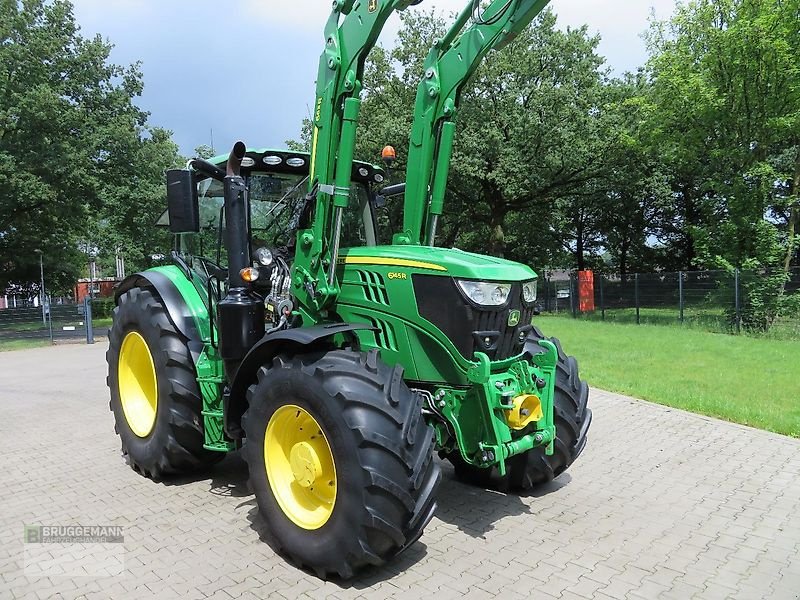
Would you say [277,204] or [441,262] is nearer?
[441,262]

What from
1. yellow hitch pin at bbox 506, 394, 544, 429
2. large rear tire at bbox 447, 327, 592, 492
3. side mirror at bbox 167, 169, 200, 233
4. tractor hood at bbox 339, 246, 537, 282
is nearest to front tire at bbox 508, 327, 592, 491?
large rear tire at bbox 447, 327, 592, 492

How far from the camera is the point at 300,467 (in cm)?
376

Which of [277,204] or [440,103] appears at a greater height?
[440,103]

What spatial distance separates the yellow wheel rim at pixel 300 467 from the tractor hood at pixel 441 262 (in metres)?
1.12

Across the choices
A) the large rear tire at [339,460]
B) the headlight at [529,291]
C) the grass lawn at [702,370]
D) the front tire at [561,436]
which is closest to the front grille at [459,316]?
the headlight at [529,291]

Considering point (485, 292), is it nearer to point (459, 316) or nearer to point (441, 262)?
point (459, 316)

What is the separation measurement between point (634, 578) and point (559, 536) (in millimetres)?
642

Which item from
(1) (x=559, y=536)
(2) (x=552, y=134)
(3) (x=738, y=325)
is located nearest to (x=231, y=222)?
(1) (x=559, y=536)

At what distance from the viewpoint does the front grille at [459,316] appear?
381cm

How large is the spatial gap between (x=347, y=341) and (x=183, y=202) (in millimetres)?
1508

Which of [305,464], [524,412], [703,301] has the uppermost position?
[703,301]

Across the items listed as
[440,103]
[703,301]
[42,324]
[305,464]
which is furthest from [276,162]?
[42,324]

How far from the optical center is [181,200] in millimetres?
4328

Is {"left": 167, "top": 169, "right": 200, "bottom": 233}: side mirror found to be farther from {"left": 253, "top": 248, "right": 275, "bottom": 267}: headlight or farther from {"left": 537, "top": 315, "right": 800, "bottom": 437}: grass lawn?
{"left": 537, "top": 315, "right": 800, "bottom": 437}: grass lawn
